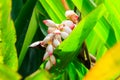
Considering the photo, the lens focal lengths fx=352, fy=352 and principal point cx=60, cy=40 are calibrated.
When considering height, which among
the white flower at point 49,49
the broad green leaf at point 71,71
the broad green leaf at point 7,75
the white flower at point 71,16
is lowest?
the broad green leaf at point 71,71

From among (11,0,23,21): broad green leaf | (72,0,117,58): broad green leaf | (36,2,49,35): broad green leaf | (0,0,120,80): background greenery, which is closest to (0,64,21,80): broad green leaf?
(0,0,120,80): background greenery

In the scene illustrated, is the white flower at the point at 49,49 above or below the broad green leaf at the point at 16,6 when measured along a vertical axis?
above

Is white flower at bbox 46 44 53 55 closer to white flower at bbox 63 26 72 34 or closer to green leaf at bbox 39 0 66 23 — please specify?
white flower at bbox 63 26 72 34

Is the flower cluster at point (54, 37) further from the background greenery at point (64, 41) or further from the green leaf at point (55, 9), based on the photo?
the green leaf at point (55, 9)

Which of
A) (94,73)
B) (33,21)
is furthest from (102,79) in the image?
(33,21)

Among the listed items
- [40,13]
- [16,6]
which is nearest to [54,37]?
[40,13]

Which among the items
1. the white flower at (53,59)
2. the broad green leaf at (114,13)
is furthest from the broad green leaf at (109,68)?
the broad green leaf at (114,13)
